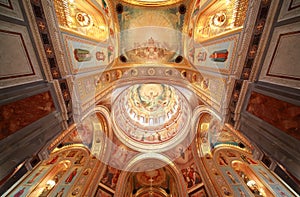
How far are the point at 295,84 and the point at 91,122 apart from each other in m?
10.3

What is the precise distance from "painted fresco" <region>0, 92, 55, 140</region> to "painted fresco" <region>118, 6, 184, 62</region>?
234 inches

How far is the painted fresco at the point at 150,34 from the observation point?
7.74 metres

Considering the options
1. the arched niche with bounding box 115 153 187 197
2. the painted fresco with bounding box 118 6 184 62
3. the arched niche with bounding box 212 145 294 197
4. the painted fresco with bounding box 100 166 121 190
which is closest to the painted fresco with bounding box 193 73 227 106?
the painted fresco with bounding box 118 6 184 62

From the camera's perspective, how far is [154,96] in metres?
17.6

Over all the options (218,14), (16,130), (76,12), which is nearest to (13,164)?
(16,130)

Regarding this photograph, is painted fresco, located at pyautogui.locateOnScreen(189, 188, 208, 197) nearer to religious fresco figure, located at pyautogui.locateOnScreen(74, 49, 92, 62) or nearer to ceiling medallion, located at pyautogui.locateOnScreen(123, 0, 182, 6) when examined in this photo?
religious fresco figure, located at pyautogui.locateOnScreen(74, 49, 92, 62)

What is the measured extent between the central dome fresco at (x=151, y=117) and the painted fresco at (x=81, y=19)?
561cm

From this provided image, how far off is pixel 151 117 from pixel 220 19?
12514mm

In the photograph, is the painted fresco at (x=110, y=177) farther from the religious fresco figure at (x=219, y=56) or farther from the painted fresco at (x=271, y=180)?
the religious fresco figure at (x=219, y=56)

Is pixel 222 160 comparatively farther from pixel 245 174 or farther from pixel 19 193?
pixel 19 193

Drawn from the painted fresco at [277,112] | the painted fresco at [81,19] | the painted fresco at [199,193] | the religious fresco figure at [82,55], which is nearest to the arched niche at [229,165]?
the painted fresco at [199,193]

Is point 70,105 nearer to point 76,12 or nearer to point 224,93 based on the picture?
point 76,12

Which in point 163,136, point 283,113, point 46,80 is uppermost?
point 46,80

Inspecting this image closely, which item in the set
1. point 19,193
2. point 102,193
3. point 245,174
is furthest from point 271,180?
point 19,193
